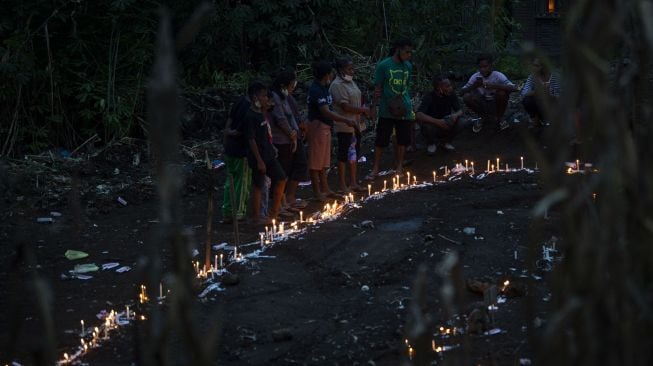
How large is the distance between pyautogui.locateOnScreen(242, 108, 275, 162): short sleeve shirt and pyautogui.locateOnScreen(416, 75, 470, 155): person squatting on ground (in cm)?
381

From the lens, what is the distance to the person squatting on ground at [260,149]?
9.16 metres

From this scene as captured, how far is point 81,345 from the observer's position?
6219mm

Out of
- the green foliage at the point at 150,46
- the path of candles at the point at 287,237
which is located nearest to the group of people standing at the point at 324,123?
the path of candles at the point at 287,237

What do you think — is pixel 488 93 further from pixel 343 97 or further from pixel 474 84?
pixel 343 97

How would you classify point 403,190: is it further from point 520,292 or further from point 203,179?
point 520,292

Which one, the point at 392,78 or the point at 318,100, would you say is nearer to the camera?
the point at 318,100

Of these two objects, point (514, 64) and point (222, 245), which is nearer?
point (222, 245)

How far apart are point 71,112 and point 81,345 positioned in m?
7.88

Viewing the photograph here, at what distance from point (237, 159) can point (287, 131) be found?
647mm

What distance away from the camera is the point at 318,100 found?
34.2ft

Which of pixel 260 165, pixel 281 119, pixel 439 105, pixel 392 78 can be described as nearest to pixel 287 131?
Answer: pixel 281 119

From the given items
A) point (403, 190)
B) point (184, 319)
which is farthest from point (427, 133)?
Answer: point (184, 319)

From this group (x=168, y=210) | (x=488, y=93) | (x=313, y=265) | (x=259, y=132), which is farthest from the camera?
(x=488, y=93)

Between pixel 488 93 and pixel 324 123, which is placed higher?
pixel 488 93
